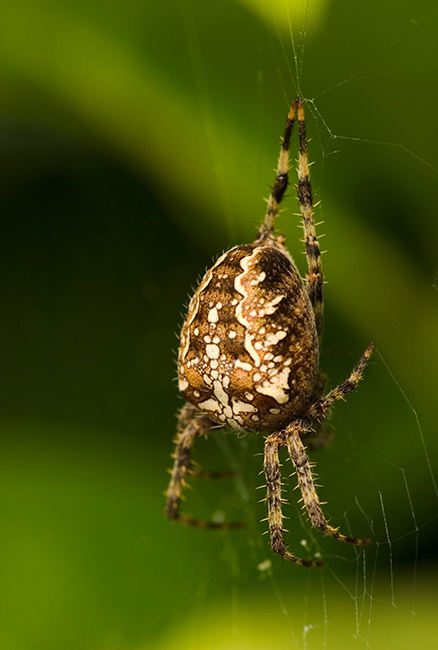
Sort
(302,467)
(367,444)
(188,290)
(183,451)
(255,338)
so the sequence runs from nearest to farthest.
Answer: (255,338) → (302,467) → (367,444) → (183,451) → (188,290)

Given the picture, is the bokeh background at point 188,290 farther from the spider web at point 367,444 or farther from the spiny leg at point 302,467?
the spiny leg at point 302,467

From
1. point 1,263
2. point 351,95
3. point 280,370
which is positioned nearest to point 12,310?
point 1,263

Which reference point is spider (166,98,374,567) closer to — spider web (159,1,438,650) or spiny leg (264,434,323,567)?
spiny leg (264,434,323,567)

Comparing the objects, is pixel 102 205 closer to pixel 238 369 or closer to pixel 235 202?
pixel 235 202

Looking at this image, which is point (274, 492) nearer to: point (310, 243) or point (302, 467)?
point (302, 467)

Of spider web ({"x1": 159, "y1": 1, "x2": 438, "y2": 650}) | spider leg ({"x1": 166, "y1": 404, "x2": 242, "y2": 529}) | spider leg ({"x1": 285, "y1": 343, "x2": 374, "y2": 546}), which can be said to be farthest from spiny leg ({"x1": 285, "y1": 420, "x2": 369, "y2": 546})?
spider leg ({"x1": 166, "y1": 404, "x2": 242, "y2": 529})

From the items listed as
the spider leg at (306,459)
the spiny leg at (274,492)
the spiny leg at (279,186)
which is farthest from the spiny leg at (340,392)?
the spiny leg at (279,186)

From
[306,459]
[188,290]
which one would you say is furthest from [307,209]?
[188,290]
